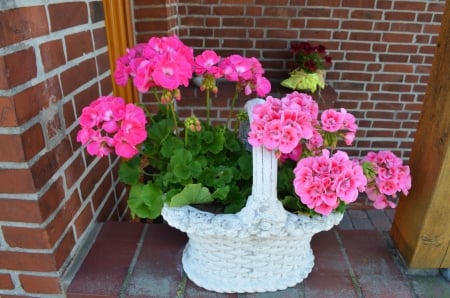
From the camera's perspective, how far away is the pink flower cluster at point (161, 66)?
822 mm

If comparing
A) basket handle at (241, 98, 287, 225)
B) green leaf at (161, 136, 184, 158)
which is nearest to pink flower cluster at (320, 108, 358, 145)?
basket handle at (241, 98, 287, 225)

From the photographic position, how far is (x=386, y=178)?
36.4 inches

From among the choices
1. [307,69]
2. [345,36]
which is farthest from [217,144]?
[345,36]

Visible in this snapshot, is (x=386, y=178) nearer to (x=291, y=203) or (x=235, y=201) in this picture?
(x=291, y=203)

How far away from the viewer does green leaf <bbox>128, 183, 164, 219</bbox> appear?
910 millimetres

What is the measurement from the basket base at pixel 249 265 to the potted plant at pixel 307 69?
1.51 m

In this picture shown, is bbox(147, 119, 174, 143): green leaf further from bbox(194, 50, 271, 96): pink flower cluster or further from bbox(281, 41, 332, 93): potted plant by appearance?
bbox(281, 41, 332, 93): potted plant

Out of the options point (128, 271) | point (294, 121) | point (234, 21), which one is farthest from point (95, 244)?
point (234, 21)

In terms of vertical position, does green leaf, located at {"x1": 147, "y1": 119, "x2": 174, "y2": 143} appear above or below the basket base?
above

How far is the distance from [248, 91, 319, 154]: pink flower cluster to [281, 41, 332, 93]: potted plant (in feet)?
5.10

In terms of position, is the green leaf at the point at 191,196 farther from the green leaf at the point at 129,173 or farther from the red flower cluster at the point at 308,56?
the red flower cluster at the point at 308,56

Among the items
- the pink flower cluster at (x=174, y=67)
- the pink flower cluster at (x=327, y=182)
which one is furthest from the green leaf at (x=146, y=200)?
the pink flower cluster at (x=327, y=182)

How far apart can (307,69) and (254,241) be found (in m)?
1.69

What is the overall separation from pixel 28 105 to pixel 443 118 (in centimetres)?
97
